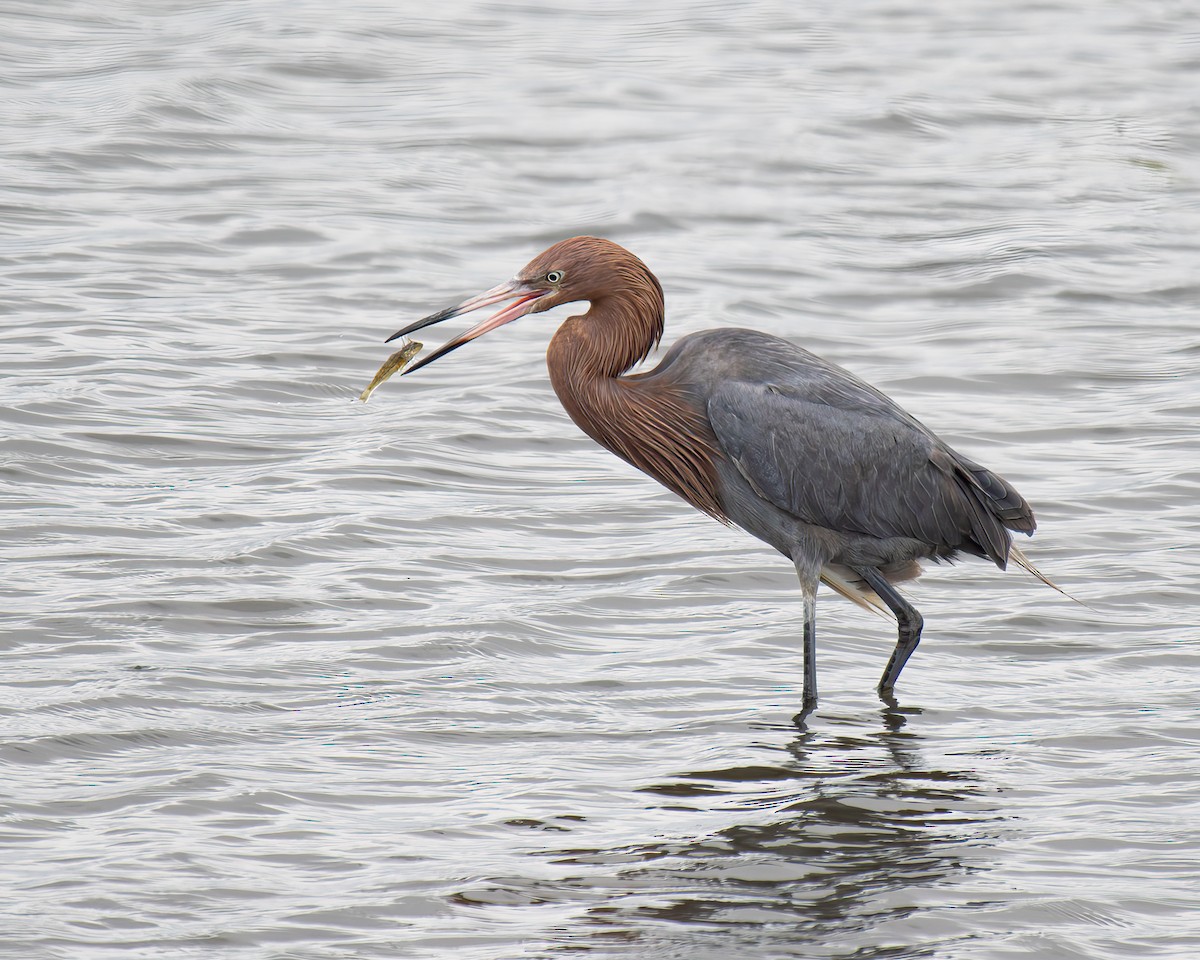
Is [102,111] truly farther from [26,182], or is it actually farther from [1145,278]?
[1145,278]

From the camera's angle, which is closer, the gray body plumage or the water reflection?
the water reflection

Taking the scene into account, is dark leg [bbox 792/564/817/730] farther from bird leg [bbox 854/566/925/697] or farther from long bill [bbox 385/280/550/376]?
long bill [bbox 385/280/550/376]

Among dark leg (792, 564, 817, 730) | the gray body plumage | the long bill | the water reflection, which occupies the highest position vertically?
the long bill

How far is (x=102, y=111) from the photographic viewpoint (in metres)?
15.5

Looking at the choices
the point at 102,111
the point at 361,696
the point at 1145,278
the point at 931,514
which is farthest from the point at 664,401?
the point at 102,111

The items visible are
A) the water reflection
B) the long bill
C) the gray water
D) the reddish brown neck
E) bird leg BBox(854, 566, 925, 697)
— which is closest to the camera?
the water reflection

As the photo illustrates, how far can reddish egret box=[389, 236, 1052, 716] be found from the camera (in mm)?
7387

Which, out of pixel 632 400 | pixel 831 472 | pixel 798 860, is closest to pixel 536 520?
pixel 632 400

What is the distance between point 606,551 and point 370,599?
1.32 metres

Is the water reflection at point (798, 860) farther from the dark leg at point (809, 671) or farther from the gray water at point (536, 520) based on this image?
the dark leg at point (809, 671)

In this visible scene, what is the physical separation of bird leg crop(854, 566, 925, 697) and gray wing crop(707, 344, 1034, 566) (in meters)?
0.26

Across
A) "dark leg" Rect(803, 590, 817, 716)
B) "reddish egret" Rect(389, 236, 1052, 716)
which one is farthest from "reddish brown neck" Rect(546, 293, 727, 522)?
"dark leg" Rect(803, 590, 817, 716)

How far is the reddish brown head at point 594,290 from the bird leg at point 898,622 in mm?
1337

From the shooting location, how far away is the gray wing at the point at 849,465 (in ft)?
24.2
